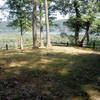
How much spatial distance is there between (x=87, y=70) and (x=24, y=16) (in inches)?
946

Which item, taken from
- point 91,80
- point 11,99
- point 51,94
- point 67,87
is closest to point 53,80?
point 67,87

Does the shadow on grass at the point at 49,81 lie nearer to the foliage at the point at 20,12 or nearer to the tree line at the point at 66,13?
the tree line at the point at 66,13

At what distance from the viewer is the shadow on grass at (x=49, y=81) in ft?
18.0

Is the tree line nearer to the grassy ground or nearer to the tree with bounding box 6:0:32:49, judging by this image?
the tree with bounding box 6:0:32:49

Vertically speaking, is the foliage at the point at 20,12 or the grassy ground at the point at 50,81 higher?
the foliage at the point at 20,12

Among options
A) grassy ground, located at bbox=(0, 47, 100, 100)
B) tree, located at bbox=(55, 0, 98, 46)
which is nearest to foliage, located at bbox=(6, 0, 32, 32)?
tree, located at bbox=(55, 0, 98, 46)

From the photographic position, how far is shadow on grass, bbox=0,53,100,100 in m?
5.47

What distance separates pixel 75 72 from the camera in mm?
8000

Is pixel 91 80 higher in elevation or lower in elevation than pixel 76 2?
lower

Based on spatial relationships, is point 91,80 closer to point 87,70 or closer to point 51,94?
point 87,70

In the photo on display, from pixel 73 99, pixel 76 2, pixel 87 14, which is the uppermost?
pixel 76 2

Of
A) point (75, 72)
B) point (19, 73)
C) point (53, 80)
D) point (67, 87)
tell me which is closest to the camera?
point (67, 87)

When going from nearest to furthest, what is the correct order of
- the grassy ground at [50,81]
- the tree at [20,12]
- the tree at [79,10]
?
the grassy ground at [50,81]
the tree at [79,10]
the tree at [20,12]

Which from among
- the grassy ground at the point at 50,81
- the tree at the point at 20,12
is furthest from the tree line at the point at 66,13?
the grassy ground at the point at 50,81
